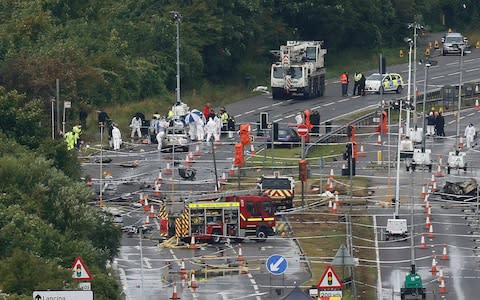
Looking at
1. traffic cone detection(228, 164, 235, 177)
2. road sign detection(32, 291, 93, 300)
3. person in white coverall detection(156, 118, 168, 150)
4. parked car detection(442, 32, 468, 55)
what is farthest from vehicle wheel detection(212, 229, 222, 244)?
parked car detection(442, 32, 468, 55)

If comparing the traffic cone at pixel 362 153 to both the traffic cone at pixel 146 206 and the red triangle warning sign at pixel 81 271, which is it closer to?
the traffic cone at pixel 146 206

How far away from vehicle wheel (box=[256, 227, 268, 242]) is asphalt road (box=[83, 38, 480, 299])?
0.42 meters

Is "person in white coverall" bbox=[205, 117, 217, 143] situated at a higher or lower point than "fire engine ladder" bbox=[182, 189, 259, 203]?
higher

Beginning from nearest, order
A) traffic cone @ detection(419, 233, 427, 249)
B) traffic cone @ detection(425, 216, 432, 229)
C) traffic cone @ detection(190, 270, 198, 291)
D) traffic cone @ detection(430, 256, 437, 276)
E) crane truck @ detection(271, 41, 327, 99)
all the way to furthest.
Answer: traffic cone @ detection(190, 270, 198, 291) → traffic cone @ detection(430, 256, 437, 276) → traffic cone @ detection(419, 233, 427, 249) → traffic cone @ detection(425, 216, 432, 229) → crane truck @ detection(271, 41, 327, 99)

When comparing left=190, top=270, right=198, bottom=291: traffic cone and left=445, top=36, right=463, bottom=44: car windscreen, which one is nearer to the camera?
left=190, top=270, right=198, bottom=291: traffic cone

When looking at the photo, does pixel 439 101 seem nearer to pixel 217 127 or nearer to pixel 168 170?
pixel 217 127

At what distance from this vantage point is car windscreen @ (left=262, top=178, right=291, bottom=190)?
267ft

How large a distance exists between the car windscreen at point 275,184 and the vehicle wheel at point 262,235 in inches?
202

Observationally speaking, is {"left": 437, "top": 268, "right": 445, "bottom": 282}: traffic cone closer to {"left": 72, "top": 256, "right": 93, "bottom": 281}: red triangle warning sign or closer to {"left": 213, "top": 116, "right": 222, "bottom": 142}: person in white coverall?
{"left": 72, "top": 256, "right": 93, "bottom": 281}: red triangle warning sign

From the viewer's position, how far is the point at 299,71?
10975 cm

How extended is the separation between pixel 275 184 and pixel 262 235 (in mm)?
5549

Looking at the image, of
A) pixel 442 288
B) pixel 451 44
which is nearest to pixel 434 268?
pixel 442 288

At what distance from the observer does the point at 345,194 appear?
8506 cm

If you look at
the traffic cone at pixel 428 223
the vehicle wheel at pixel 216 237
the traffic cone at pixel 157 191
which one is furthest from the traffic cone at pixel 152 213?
the traffic cone at pixel 428 223
